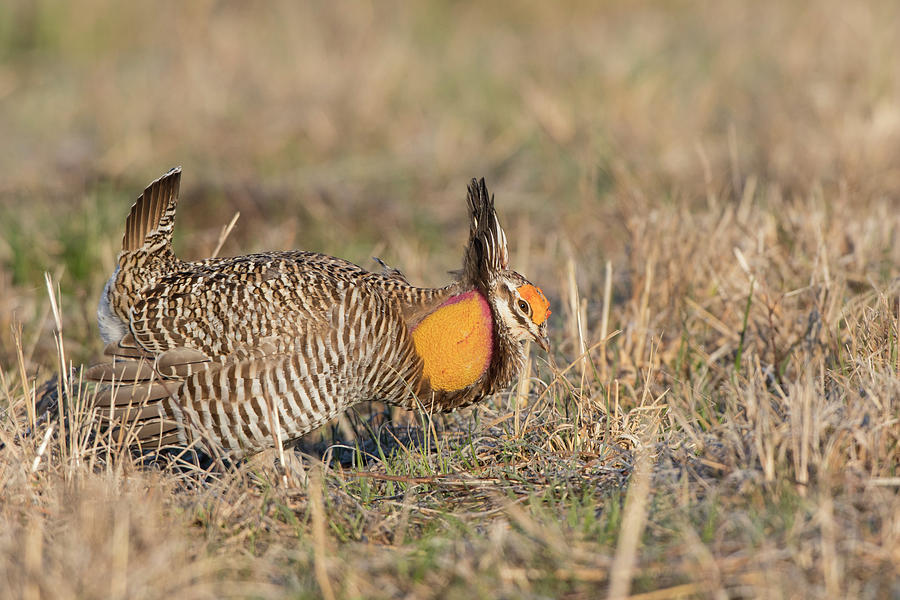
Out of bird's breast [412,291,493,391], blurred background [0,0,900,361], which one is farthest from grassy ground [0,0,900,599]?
bird's breast [412,291,493,391]

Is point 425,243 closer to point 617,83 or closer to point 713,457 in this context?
point 617,83

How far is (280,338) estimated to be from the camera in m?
3.39

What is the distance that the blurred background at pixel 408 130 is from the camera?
5719 mm

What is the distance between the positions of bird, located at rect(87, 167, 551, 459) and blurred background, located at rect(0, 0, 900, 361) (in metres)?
1.07

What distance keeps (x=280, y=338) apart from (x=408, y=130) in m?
4.69

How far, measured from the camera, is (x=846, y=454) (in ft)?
8.50

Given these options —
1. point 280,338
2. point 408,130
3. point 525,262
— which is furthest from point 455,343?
point 408,130

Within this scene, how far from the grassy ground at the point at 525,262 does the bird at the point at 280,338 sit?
0.68 feet

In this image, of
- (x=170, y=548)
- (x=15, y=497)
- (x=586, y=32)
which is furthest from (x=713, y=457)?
(x=586, y=32)

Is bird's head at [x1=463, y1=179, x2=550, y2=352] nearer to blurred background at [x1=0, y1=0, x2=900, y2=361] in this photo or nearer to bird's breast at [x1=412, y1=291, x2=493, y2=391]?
bird's breast at [x1=412, y1=291, x2=493, y2=391]

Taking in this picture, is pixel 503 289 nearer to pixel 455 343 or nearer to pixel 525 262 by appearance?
pixel 455 343

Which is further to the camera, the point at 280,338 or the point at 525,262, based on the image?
the point at 525,262

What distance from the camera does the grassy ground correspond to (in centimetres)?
234

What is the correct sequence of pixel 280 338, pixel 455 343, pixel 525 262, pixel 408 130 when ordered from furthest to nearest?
pixel 408 130 < pixel 525 262 < pixel 455 343 < pixel 280 338
